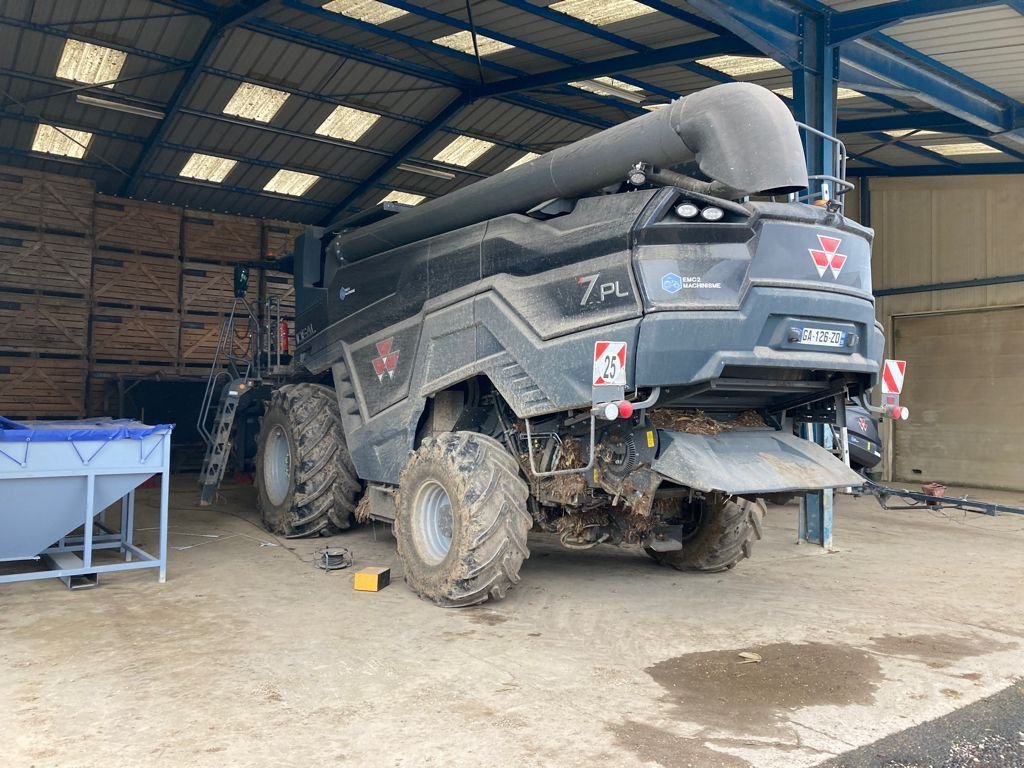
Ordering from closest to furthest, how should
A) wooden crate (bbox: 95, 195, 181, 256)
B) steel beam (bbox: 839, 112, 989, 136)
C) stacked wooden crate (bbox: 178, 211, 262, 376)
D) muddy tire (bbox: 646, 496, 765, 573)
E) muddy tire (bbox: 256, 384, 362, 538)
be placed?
muddy tire (bbox: 646, 496, 765, 573), muddy tire (bbox: 256, 384, 362, 538), steel beam (bbox: 839, 112, 989, 136), wooden crate (bbox: 95, 195, 181, 256), stacked wooden crate (bbox: 178, 211, 262, 376)

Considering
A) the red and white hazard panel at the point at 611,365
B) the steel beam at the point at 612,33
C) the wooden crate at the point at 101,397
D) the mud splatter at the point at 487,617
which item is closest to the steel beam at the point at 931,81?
the steel beam at the point at 612,33

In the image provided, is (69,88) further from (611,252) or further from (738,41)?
(611,252)

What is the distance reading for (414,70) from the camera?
14055mm

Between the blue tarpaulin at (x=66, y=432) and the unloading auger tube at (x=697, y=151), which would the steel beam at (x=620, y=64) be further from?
the blue tarpaulin at (x=66, y=432)

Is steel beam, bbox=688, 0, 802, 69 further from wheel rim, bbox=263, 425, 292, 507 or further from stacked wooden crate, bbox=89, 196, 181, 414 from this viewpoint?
stacked wooden crate, bbox=89, 196, 181, 414

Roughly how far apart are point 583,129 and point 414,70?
4057 mm

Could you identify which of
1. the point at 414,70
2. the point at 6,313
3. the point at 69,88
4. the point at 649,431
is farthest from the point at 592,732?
the point at 6,313

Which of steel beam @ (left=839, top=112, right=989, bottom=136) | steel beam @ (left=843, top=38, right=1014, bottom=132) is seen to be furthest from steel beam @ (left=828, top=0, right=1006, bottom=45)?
steel beam @ (left=839, top=112, right=989, bottom=136)

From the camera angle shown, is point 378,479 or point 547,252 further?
point 378,479

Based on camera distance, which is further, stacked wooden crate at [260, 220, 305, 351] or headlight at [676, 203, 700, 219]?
stacked wooden crate at [260, 220, 305, 351]

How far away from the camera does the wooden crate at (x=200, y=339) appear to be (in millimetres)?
17297

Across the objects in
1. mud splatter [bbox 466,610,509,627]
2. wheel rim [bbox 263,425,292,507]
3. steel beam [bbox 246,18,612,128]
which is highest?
steel beam [bbox 246,18,612,128]

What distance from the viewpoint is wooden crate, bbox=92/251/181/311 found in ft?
54.1

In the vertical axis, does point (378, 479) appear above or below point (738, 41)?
below
